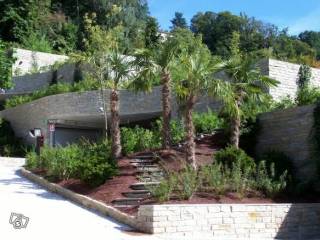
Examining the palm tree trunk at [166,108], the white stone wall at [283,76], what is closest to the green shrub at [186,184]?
the palm tree trunk at [166,108]

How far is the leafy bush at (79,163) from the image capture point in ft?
53.1

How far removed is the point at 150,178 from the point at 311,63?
11374 mm

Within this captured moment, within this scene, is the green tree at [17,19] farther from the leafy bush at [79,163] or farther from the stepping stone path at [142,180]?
the stepping stone path at [142,180]

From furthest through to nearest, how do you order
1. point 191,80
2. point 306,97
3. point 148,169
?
point 306,97 < point 148,169 < point 191,80

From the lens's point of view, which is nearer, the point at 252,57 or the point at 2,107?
the point at 252,57

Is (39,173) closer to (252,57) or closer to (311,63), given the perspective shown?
(252,57)

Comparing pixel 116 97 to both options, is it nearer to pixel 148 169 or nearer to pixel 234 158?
pixel 148 169

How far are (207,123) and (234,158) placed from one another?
203 inches

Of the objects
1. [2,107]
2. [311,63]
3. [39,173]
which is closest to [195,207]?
[39,173]

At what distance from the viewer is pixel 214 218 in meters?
12.9

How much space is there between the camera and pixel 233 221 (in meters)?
13.1

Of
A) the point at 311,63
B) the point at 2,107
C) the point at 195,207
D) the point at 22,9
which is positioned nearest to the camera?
the point at 195,207

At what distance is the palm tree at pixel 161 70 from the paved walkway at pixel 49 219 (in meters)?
4.30

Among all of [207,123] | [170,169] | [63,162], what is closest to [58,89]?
[207,123]
